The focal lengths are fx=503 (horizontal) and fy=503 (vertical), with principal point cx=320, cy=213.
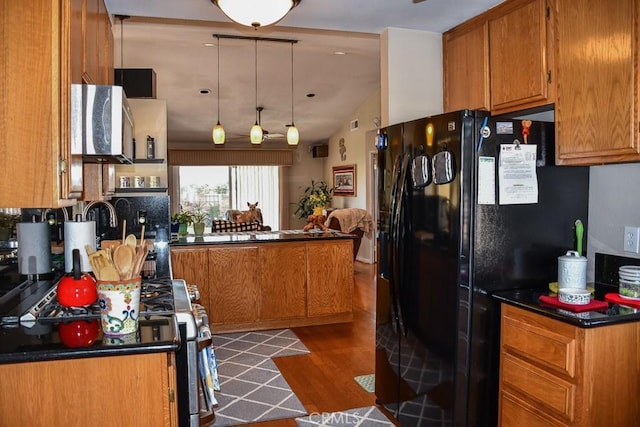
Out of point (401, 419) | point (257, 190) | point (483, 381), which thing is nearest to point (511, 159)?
point (483, 381)

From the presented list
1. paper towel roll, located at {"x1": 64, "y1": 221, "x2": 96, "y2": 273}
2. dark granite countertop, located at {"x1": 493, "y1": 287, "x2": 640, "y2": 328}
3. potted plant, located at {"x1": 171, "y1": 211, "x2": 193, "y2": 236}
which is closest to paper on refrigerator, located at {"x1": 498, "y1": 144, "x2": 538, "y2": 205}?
dark granite countertop, located at {"x1": 493, "y1": 287, "x2": 640, "y2": 328}

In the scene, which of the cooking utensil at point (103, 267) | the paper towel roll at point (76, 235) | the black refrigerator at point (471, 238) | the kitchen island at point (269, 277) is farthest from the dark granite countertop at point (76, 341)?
the kitchen island at point (269, 277)

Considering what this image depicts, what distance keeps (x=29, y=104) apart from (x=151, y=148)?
3.26m

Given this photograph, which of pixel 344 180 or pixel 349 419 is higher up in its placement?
pixel 344 180

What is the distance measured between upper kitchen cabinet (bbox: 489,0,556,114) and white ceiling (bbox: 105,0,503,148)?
0.16 meters

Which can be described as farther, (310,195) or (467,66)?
(310,195)

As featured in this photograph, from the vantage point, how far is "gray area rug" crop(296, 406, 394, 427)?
2816 mm

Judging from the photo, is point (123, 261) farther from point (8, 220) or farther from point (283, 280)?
point (283, 280)

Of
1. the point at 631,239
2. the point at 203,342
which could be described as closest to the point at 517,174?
the point at 631,239

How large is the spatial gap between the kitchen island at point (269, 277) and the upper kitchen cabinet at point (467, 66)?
2075mm

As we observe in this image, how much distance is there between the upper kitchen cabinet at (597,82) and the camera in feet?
6.42

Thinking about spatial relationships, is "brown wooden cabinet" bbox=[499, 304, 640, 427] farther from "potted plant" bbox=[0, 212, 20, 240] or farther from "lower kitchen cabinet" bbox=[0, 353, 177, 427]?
"potted plant" bbox=[0, 212, 20, 240]

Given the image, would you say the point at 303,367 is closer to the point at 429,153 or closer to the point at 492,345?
the point at 492,345

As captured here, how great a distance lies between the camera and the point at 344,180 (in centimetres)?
992
